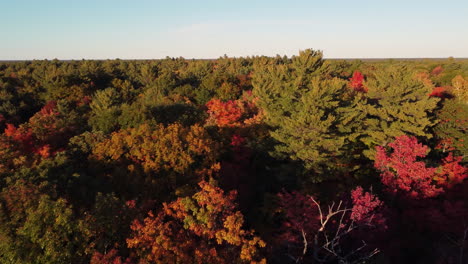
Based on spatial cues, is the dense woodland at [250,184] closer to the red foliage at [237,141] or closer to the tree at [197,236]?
→ the tree at [197,236]

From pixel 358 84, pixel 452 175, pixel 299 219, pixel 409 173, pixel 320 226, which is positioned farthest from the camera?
pixel 358 84

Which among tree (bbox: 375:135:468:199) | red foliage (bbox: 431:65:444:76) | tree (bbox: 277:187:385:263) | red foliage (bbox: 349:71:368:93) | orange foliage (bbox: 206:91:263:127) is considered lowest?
tree (bbox: 277:187:385:263)

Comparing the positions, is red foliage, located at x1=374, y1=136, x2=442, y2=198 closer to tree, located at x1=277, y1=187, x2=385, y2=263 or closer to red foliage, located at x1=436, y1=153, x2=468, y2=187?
red foliage, located at x1=436, y1=153, x2=468, y2=187

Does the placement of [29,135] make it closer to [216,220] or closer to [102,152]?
[102,152]

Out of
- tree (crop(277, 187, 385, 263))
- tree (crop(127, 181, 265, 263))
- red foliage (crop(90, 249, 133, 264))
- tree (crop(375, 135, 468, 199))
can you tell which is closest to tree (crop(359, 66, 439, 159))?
tree (crop(375, 135, 468, 199))

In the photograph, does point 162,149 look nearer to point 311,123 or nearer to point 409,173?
point 311,123

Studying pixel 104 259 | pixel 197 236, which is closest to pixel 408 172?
pixel 197 236
